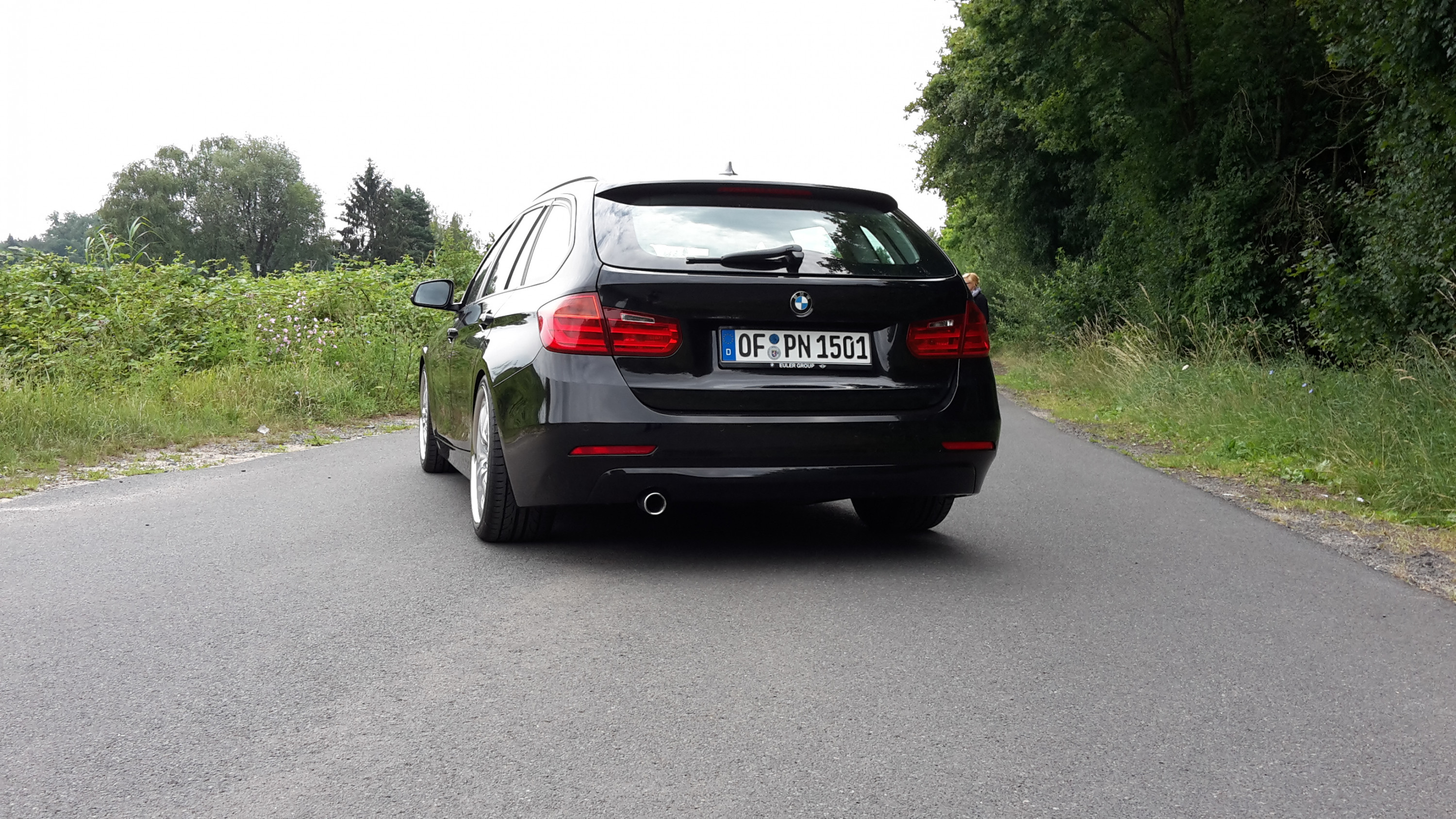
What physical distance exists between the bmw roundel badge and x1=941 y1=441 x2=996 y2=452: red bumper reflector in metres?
0.82

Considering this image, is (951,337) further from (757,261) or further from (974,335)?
(757,261)

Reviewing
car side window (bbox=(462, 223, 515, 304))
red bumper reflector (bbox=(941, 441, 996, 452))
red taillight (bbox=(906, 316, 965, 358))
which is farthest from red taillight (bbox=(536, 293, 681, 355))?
car side window (bbox=(462, 223, 515, 304))

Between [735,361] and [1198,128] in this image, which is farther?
[1198,128]

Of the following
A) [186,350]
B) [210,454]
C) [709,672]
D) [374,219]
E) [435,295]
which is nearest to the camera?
[709,672]

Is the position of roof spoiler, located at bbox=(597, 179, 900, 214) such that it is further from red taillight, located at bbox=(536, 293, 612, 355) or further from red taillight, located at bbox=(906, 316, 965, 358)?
red taillight, located at bbox=(906, 316, 965, 358)

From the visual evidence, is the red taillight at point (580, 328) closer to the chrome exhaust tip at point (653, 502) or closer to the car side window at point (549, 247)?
the car side window at point (549, 247)

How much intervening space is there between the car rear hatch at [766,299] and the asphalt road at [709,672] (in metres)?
0.77

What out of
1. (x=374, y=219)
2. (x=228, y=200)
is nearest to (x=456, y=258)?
(x=228, y=200)

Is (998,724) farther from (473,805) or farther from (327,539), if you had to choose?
(327,539)

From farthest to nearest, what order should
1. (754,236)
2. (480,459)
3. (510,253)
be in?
(510,253)
(480,459)
(754,236)

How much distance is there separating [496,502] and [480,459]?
398 millimetres

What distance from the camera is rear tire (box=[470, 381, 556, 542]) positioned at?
5.52m

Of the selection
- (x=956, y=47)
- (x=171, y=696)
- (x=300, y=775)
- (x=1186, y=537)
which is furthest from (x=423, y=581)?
(x=956, y=47)

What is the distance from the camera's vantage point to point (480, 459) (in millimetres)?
5891
